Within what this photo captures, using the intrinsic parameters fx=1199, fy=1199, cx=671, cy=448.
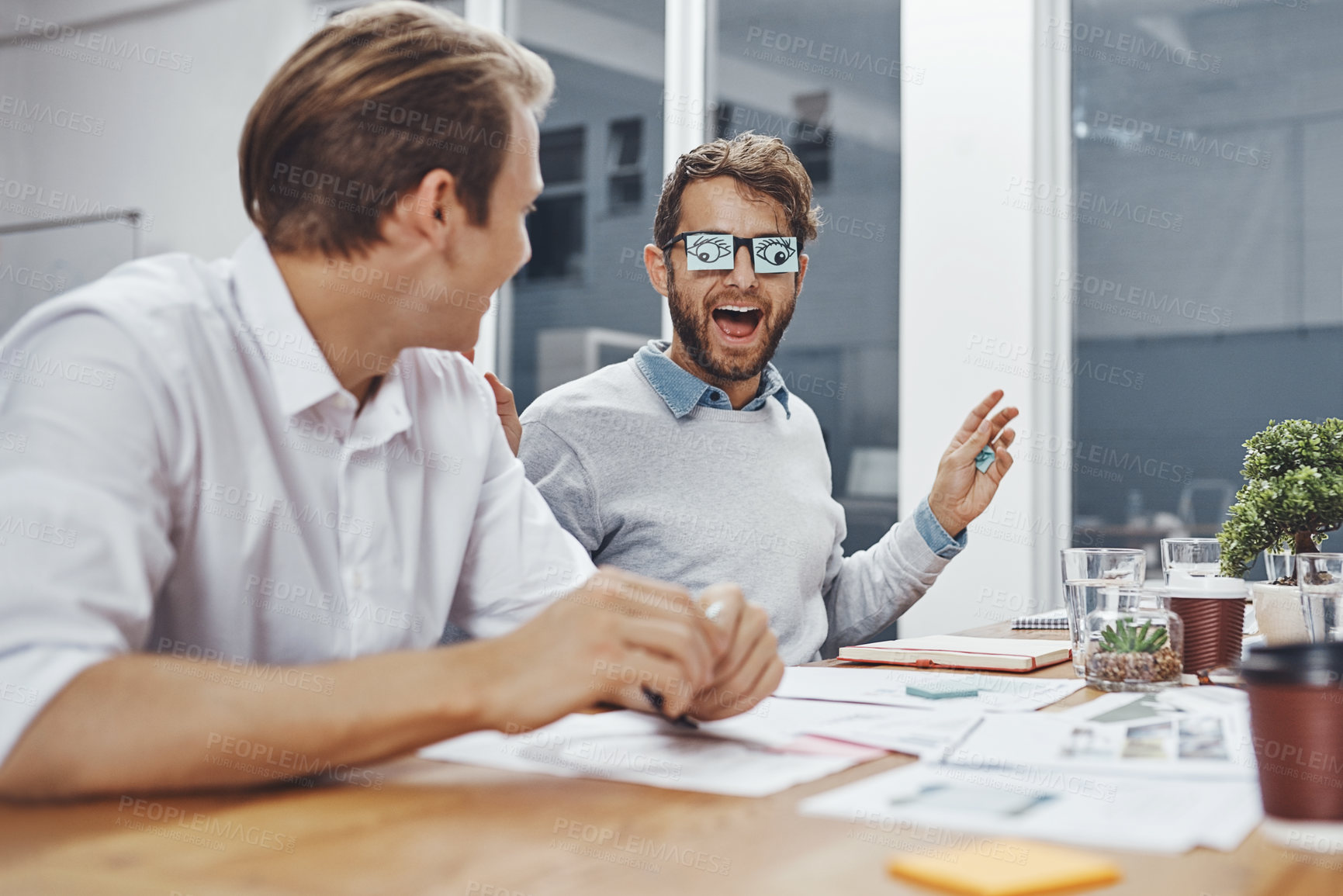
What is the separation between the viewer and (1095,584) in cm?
148

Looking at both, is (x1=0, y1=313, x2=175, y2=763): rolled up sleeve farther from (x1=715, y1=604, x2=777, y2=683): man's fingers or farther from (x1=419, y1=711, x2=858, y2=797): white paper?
(x1=715, y1=604, x2=777, y2=683): man's fingers

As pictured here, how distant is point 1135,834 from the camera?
2.53 ft

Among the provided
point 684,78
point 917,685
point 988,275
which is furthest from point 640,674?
point 684,78

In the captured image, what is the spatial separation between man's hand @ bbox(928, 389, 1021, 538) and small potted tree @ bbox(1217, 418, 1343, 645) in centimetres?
43

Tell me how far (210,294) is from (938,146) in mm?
2638

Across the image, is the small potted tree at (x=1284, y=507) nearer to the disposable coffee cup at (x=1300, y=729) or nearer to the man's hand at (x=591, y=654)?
the disposable coffee cup at (x=1300, y=729)

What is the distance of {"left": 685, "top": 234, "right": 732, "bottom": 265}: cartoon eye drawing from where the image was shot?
2178mm

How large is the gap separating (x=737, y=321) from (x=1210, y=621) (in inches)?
40.8

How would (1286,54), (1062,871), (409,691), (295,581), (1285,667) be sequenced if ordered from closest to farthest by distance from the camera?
(1062,871)
(1285,667)
(409,691)
(295,581)
(1286,54)

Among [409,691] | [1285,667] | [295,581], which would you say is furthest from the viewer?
[295,581]

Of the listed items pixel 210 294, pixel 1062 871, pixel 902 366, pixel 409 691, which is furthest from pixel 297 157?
pixel 902 366

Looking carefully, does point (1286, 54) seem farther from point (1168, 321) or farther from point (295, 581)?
point (295, 581)

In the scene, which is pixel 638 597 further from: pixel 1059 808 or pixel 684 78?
pixel 684 78

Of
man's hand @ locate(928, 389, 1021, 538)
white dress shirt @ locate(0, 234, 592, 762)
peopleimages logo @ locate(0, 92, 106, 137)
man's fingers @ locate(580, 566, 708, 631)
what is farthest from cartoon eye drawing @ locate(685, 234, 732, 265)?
peopleimages logo @ locate(0, 92, 106, 137)
